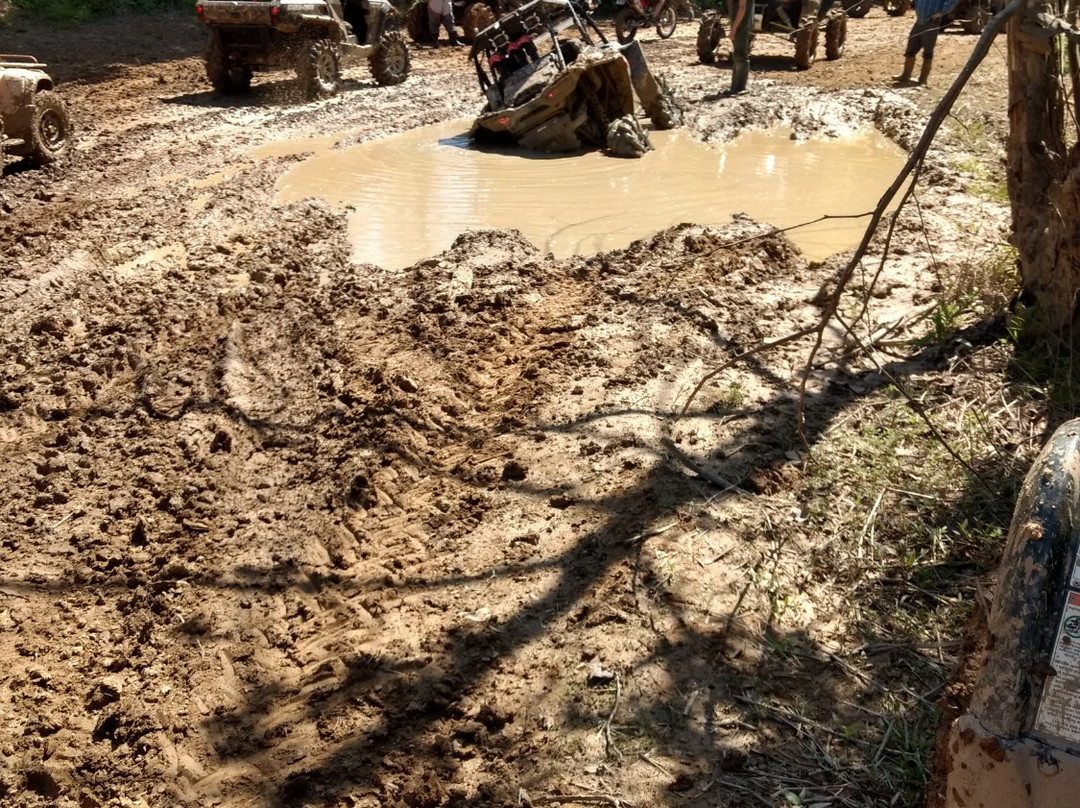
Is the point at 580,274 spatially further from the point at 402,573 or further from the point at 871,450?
the point at 402,573

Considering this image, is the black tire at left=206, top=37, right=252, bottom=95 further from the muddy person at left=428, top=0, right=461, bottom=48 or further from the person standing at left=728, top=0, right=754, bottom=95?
the person standing at left=728, top=0, right=754, bottom=95

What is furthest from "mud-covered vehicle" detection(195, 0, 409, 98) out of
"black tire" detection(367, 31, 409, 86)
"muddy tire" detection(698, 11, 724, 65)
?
"muddy tire" detection(698, 11, 724, 65)

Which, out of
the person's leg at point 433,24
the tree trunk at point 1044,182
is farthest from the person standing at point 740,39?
the tree trunk at point 1044,182

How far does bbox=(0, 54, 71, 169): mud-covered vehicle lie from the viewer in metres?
8.88

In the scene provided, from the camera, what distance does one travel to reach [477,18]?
59.7 ft

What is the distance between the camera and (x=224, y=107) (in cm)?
1265

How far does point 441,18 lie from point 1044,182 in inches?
618

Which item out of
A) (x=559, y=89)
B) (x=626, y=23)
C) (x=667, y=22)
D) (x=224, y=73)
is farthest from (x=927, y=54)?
(x=224, y=73)

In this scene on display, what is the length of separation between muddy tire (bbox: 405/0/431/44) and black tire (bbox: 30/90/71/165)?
34.1ft

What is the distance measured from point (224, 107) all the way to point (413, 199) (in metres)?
5.56

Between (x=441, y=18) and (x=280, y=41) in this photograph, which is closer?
(x=280, y=41)

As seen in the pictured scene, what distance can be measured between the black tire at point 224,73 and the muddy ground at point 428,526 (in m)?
6.37

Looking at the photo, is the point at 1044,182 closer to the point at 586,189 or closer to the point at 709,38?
the point at 586,189

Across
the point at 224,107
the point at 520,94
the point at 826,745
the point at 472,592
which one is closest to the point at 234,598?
the point at 472,592
